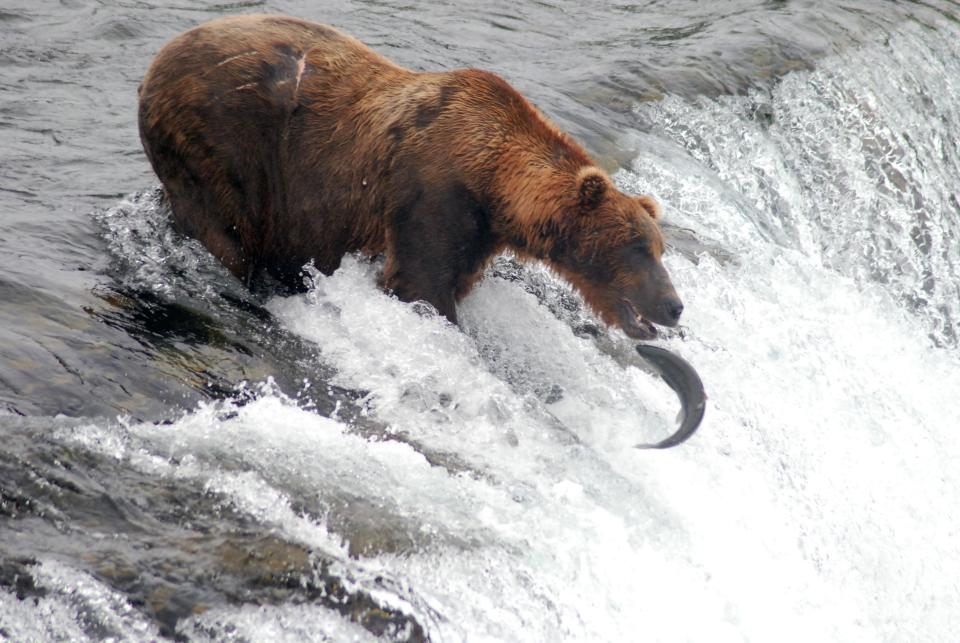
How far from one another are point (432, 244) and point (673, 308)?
3.64ft

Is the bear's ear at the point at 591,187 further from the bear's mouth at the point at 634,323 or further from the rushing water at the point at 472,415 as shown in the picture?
the rushing water at the point at 472,415

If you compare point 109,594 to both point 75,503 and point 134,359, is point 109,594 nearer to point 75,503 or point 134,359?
point 75,503

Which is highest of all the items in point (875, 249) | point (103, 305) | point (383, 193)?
point (383, 193)

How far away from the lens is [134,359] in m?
4.40

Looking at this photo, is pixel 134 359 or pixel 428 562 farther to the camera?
pixel 134 359

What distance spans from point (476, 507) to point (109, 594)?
1.39 meters

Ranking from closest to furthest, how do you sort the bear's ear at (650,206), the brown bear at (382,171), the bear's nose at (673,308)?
the bear's nose at (673,308), the brown bear at (382,171), the bear's ear at (650,206)

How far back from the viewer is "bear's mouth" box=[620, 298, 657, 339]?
203 inches

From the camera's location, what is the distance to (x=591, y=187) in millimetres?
5035

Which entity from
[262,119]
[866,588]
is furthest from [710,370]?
[262,119]

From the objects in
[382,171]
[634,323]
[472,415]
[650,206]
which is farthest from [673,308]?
[382,171]

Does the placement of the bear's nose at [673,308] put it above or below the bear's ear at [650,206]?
below

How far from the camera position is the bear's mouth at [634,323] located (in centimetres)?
517

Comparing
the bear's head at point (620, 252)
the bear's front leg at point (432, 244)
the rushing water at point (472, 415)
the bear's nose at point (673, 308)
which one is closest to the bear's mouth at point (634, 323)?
the bear's head at point (620, 252)
